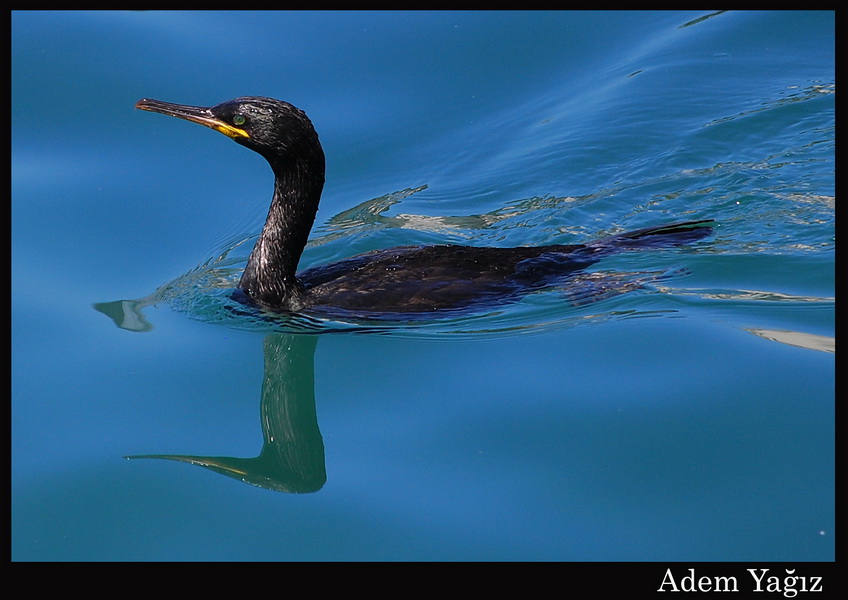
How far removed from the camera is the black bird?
6883 mm

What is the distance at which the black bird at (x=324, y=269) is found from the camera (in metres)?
6.88

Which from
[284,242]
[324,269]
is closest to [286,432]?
[284,242]

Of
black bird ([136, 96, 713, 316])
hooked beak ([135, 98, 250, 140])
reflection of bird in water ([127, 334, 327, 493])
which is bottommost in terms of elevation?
reflection of bird in water ([127, 334, 327, 493])

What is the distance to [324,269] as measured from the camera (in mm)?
7770

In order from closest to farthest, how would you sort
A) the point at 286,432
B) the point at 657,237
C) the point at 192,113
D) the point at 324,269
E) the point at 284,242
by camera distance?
1. the point at 286,432
2. the point at 192,113
3. the point at 284,242
4. the point at 324,269
5. the point at 657,237

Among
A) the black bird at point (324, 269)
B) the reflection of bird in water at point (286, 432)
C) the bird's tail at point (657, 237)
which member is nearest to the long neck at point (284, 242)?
the black bird at point (324, 269)

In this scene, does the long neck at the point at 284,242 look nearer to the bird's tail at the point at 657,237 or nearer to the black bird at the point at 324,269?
the black bird at the point at 324,269

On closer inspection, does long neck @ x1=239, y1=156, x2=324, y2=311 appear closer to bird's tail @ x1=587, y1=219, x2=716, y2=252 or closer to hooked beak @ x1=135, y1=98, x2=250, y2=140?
hooked beak @ x1=135, y1=98, x2=250, y2=140

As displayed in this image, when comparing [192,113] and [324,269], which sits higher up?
[192,113]

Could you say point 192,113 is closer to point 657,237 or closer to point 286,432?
point 286,432

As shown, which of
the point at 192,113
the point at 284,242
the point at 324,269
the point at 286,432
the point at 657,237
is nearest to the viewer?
the point at 286,432

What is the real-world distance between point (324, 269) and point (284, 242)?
1.68 ft

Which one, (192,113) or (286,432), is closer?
(286,432)

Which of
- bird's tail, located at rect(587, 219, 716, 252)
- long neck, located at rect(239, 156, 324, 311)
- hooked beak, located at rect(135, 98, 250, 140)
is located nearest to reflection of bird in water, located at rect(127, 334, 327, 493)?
long neck, located at rect(239, 156, 324, 311)
